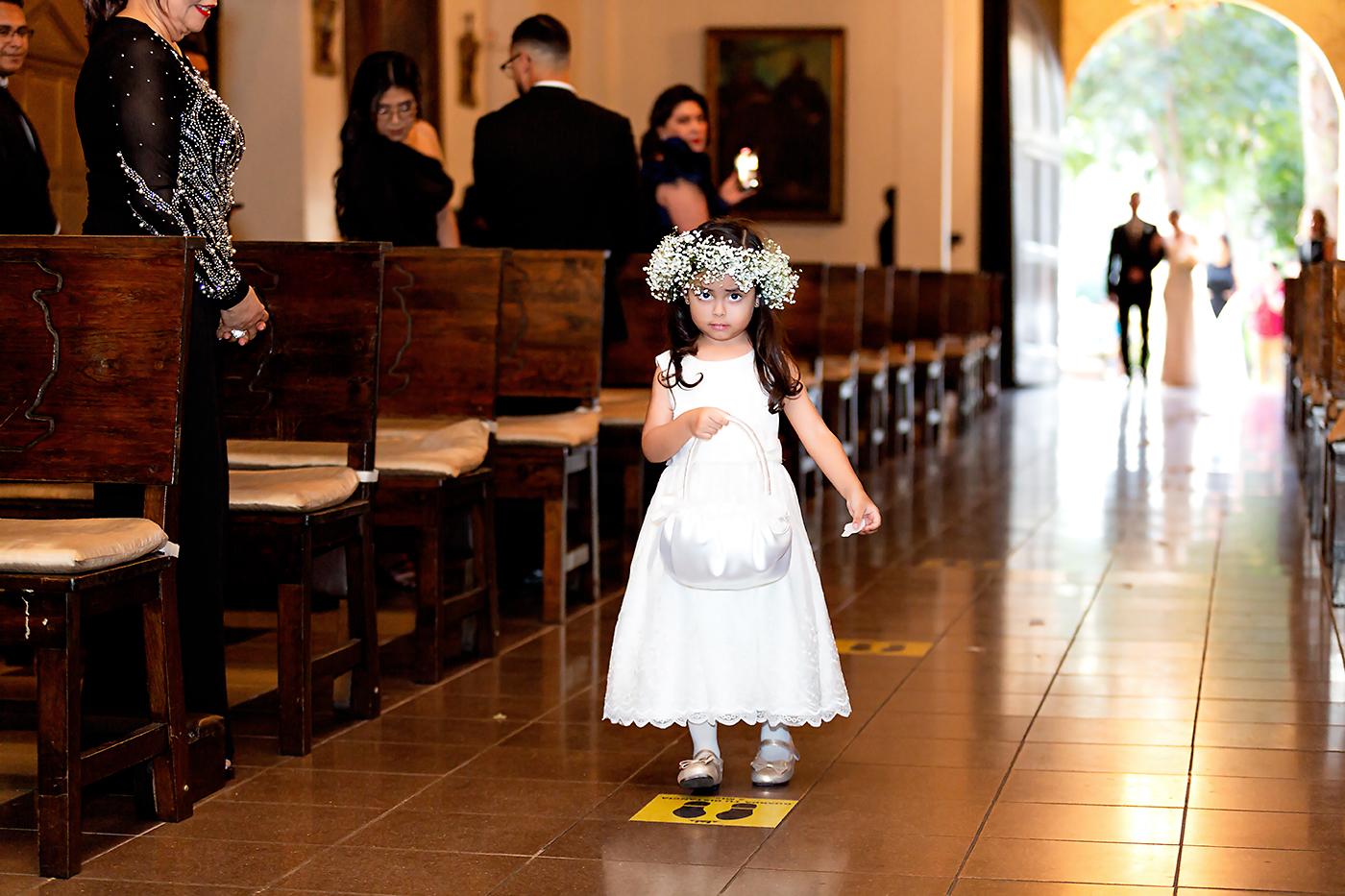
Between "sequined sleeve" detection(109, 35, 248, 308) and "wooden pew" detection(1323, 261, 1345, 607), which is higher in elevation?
"sequined sleeve" detection(109, 35, 248, 308)

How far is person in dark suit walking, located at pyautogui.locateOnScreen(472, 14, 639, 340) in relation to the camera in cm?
634

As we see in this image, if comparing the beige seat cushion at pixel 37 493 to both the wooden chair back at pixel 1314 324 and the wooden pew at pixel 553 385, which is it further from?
the wooden chair back at pixel 1314 324

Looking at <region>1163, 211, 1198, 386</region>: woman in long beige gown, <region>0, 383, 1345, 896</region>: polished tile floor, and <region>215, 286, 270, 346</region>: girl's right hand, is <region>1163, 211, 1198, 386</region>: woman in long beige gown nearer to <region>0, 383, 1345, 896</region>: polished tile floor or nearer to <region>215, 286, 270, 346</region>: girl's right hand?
<region>0, 383, 1345, 896</region>: polished tile floor

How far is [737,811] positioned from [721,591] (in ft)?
1.41

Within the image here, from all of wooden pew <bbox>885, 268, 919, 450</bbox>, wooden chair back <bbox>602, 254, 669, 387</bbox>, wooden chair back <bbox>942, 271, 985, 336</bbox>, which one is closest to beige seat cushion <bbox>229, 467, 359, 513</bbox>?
wooden chair back <bbox>602, 254, 669, 387</bbox>

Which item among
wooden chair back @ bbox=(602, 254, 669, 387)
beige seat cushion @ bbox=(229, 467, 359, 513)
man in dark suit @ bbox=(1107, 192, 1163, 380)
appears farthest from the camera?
man in dark suit @ bbox=(1107, 192, 1163, 380)

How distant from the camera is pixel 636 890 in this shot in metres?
3.18

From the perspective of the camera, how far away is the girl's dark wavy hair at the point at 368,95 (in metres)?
5.71

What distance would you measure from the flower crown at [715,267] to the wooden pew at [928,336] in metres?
8.33

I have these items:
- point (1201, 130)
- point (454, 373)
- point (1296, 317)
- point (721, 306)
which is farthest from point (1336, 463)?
point (1201, 130)

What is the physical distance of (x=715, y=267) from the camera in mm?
3697

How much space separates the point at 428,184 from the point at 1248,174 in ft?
97.9

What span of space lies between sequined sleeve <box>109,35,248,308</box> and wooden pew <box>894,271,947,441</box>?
28.0 feet

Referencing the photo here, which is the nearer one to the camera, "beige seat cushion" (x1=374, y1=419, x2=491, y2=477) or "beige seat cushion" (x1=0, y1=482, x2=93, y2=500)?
"beige seat cushion" (x1=0, y1=482, x2=93, y2=500)
